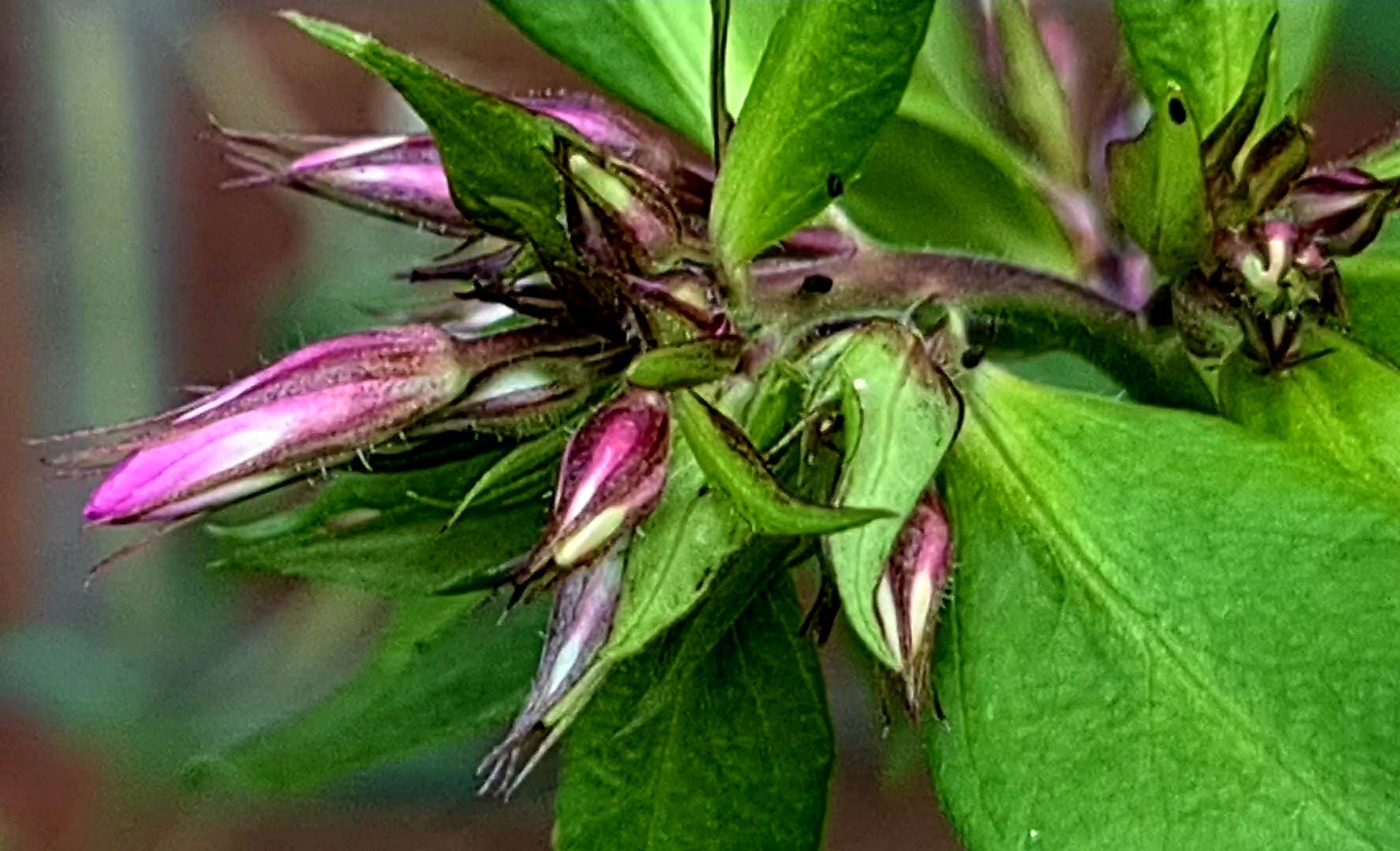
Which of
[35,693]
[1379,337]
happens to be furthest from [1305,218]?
[35,693]

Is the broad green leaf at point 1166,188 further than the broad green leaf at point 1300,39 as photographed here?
No

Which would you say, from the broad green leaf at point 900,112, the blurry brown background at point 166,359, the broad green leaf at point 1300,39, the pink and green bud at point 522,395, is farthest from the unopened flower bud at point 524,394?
the blurry brown background at point 166,359

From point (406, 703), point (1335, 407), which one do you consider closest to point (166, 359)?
point (406, 703)

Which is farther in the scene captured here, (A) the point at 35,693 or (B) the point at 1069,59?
(A) the point at 35,693

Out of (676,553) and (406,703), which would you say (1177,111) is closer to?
(676,553)

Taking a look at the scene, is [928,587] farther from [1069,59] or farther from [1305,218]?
[1069,59]

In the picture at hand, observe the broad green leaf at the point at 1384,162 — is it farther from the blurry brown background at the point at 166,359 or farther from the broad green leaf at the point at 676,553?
the blurry brown background at the point at 166,359
